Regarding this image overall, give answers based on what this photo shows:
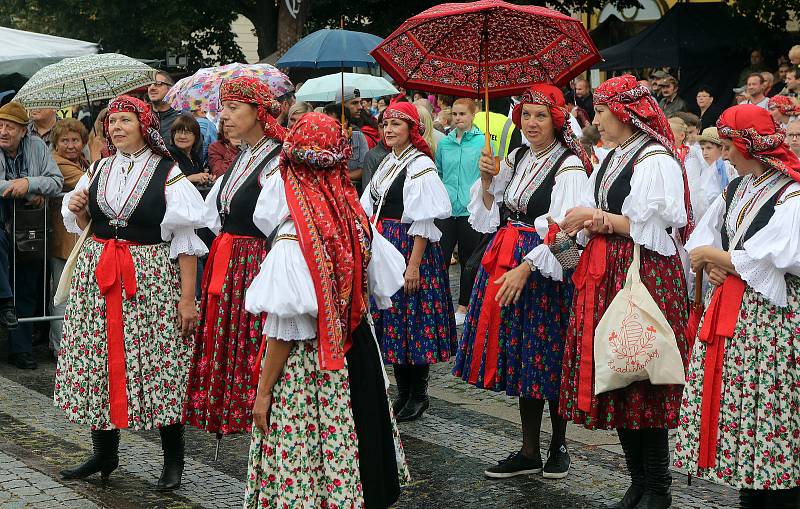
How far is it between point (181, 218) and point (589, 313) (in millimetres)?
1988

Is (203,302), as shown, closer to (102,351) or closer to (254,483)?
(102,351)

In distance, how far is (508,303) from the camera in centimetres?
568

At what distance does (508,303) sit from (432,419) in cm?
176

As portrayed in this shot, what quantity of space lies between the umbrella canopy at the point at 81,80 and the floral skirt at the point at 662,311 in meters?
5.31

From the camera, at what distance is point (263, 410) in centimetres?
416

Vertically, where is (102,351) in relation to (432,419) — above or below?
above

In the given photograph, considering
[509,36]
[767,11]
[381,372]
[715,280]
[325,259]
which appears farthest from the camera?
[767,11]

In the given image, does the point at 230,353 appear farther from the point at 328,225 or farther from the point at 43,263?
the point at 43,263

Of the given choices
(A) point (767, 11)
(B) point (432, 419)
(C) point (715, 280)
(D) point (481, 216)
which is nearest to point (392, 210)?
(D) point (481, 216)

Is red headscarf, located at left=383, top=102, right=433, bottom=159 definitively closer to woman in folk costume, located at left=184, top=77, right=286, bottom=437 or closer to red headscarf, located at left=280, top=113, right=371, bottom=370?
woman in folk costume, located at left=184, top=77, right=286, bottom=437

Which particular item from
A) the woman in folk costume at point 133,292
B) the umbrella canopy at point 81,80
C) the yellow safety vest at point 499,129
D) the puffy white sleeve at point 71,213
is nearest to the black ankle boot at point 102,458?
the woman in folk costume at point 133,292

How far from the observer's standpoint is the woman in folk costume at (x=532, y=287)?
5.68 meters

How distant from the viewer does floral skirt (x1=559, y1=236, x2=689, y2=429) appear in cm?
516

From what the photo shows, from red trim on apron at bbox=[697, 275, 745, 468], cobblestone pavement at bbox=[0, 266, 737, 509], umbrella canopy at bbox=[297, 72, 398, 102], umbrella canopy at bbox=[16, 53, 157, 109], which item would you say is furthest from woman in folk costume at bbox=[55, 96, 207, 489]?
umbrella canopy at bbox=[297, 72, 398, 102]
